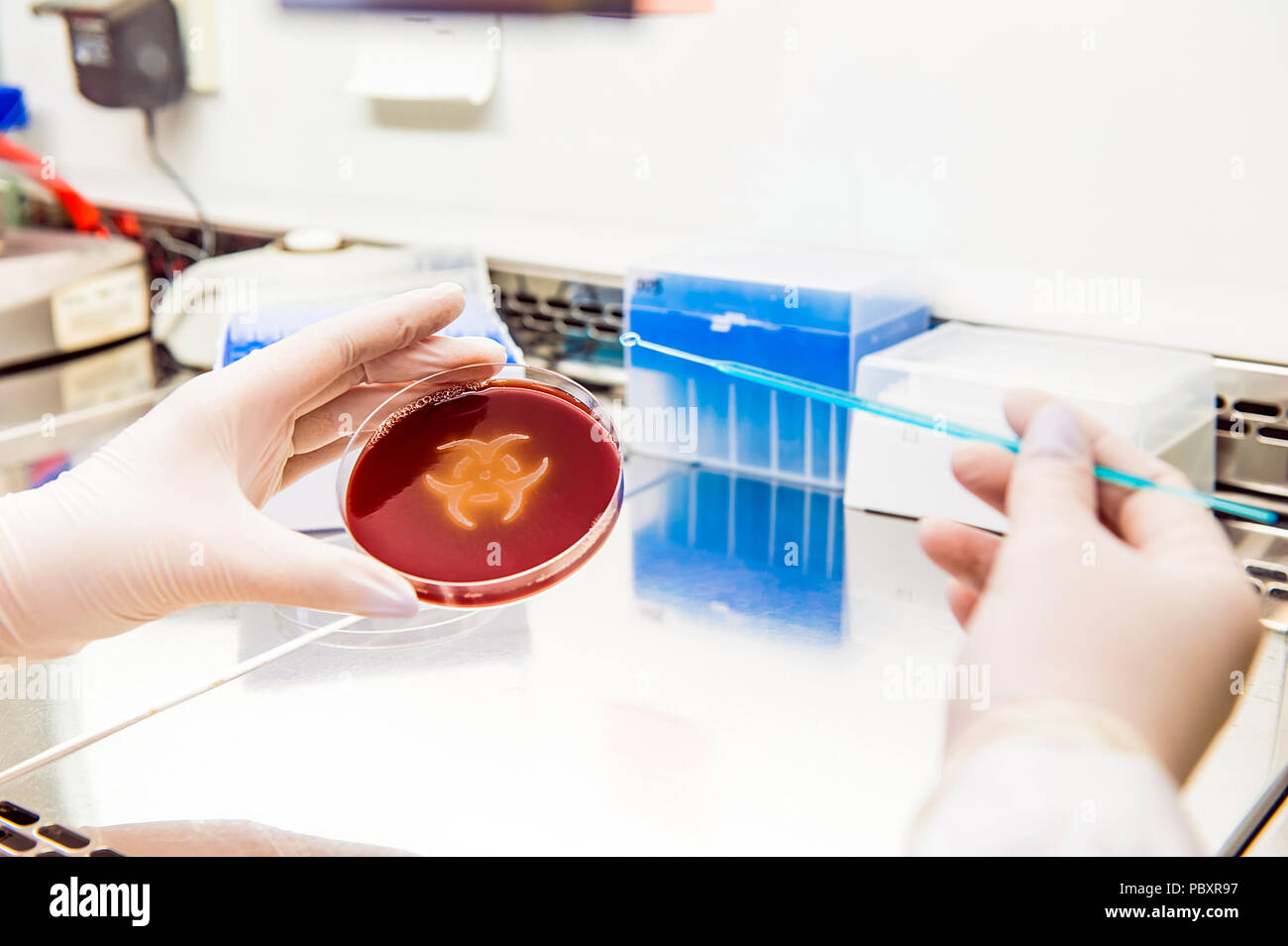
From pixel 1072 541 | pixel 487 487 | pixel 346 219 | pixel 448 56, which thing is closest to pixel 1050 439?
pixel 1072 541

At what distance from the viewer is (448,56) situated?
2.04 m

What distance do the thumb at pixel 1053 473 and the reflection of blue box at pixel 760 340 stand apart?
0.63 metres

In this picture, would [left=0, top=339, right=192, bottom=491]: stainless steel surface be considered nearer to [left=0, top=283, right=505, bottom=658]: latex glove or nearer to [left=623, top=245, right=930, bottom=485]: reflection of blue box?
[left=0, top=283, right=505, bottom=658]: latex glove

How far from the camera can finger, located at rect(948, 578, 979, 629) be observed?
3.19 feet

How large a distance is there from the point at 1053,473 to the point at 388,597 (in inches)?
20.0

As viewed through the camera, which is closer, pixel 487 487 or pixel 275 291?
pixel 487 487

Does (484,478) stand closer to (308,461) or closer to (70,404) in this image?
(308,461)

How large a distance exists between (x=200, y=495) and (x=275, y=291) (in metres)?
0.92

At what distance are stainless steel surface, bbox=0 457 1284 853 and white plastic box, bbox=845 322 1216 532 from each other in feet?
0.32

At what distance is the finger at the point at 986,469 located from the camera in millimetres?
920

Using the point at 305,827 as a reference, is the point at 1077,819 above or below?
above

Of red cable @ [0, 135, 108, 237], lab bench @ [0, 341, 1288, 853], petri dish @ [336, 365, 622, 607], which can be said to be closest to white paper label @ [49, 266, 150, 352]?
red cable @ [0, 135, 108, 237]

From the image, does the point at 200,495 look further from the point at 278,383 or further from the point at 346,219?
the point at 346,219

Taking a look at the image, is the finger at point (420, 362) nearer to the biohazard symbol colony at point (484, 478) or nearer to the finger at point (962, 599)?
the biohazard symbol colony at point (484, 478)
